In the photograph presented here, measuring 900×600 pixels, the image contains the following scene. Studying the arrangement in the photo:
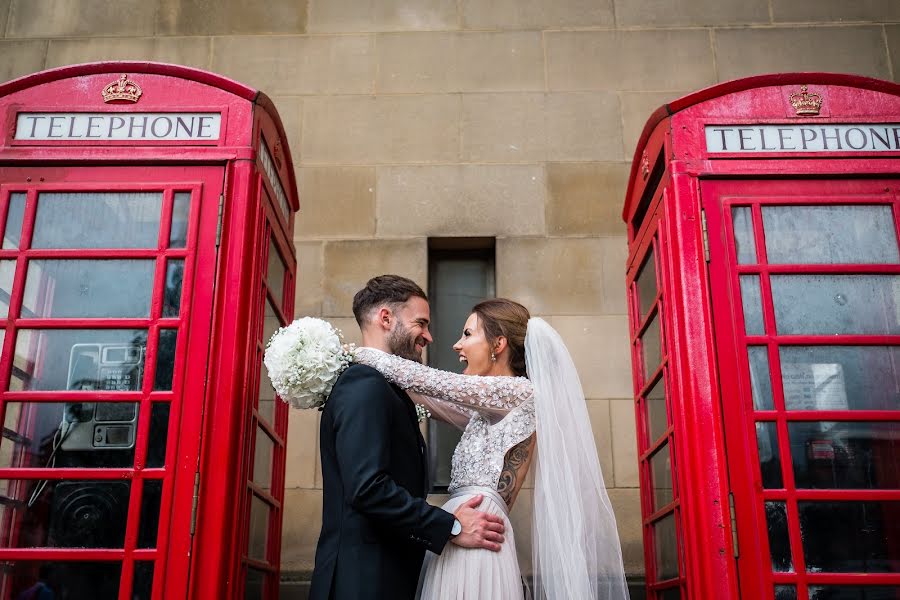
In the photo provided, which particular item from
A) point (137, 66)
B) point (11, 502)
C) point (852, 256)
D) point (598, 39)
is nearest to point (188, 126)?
point (137, 66)

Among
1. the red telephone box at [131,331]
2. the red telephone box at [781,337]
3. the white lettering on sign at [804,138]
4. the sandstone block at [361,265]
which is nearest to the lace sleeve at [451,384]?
the red telephone box at [131,331]

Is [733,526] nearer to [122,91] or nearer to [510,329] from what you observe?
[510,329]

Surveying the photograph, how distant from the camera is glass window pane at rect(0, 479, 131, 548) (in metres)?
3.46

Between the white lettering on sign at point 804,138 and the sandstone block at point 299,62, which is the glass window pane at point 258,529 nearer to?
the white lettering on sign at point 804,138

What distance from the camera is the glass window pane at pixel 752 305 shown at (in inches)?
142

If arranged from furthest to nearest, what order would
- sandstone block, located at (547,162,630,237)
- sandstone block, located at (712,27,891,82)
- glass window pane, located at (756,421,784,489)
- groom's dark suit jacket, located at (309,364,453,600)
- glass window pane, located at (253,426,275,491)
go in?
1. sandstone block, located at (712,27,891,82)
2. sandstone block, located at (547,162,630,237)
3. glass window pane, located at (253,426,275,491)
4. glass window pane, located at (756,421,784,489)
5. groom's dark suit jacket, located at (309,364,453,600)

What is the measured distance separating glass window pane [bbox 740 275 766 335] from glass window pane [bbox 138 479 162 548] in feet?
7.89

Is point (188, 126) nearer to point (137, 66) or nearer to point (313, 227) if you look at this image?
point (137, 66)


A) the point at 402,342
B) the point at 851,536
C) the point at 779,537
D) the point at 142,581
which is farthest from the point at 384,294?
the point at 851,536

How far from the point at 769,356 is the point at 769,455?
0.39 metres

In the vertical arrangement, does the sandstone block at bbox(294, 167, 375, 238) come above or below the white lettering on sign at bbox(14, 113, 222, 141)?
above

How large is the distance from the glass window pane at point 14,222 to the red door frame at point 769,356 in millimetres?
2868

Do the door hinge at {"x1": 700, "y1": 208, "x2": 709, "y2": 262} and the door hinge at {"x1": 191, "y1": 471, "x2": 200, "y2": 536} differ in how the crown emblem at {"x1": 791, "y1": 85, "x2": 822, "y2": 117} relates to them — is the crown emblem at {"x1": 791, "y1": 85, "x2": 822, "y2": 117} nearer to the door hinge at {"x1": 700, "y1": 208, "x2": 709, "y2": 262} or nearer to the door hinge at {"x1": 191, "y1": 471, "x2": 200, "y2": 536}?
the door hinge at {"x1": 700, "y1": 208, "x2": 709, "y2": 262}

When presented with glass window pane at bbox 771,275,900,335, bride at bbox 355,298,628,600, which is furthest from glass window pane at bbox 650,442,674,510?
glass window pane at bbox 771,275,900,335
